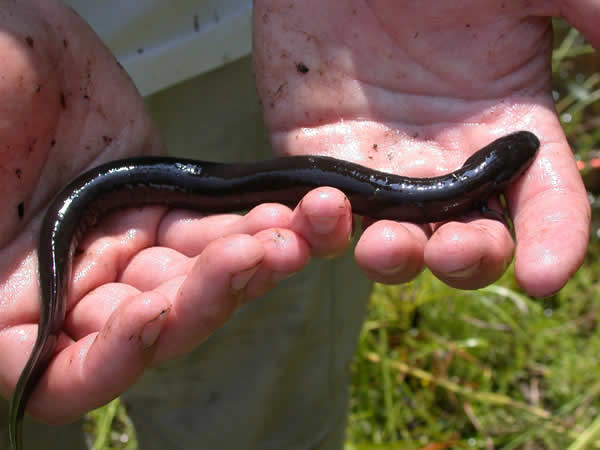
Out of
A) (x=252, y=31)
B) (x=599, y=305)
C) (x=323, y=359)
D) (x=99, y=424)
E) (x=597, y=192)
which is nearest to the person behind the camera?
(x=252, y=31)

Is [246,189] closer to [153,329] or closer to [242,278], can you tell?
[242,278]

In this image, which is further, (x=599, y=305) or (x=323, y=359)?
(x=599, y=305)

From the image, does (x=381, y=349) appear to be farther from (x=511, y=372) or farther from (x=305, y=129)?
(x=305, y=129)

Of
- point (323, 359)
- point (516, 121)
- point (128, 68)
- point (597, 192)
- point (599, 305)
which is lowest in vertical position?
point (599, 305)

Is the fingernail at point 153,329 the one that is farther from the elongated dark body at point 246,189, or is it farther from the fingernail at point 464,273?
the fingernail at point 464,273

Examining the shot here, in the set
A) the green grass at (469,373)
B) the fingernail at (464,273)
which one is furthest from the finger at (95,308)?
the green grass at (469,373)

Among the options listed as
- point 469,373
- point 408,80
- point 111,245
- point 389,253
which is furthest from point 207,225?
point 469,373

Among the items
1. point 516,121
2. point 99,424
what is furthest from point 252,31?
point 99,424

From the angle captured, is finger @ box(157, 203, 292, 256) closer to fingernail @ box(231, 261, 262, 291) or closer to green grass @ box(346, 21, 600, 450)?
fingernail @ box(231, 261, 262, 291)
